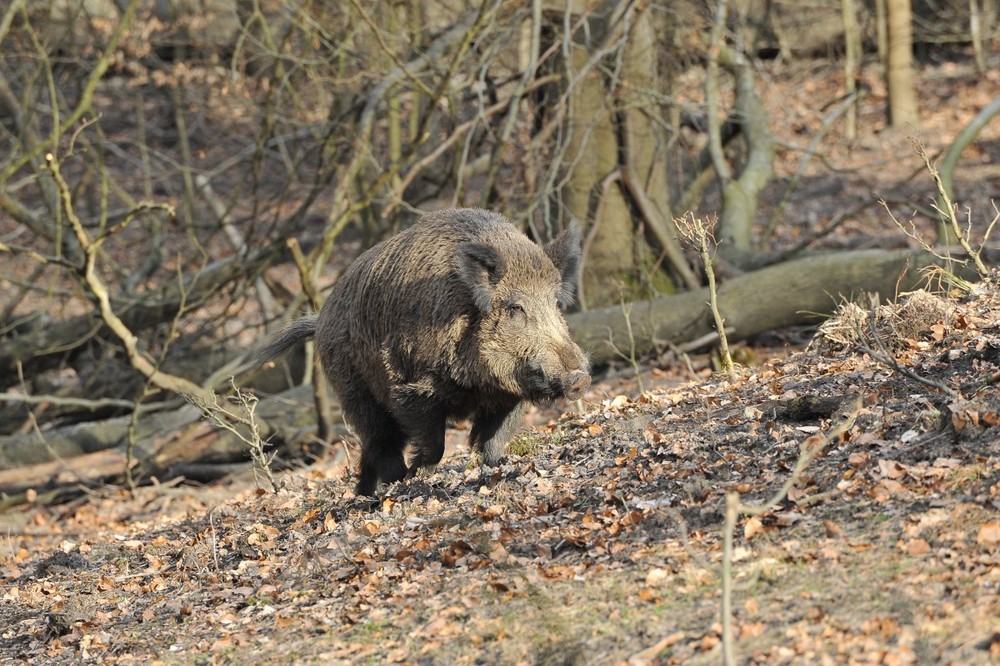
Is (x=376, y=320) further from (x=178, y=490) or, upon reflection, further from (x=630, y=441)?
(x=178, y=490)

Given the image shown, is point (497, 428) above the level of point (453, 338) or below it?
below

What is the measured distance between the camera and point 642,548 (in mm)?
5086

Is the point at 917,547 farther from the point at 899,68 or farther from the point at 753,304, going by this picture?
the point at 899,68

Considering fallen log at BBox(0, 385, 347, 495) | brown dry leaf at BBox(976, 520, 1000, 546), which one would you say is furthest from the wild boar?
fallen log at BBox(0, 385, 347, 495)

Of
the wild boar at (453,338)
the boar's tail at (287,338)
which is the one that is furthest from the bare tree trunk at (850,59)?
the wild boar at (453,338)

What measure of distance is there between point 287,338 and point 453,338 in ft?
5.46

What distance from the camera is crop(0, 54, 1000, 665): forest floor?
4.27 metres

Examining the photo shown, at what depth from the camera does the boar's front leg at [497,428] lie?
281 inches

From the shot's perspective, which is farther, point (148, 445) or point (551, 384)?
point (148, 445)

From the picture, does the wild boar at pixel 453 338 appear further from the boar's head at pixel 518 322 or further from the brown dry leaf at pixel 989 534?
the brown dry leaf at pixel 989 534

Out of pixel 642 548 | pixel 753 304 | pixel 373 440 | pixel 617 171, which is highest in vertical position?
pixel 617 171

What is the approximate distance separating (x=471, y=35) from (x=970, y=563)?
8015mm

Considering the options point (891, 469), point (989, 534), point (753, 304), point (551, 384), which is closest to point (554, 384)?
point (551, 384)

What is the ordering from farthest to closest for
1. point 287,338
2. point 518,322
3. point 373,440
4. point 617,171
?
1. point 617,171
2. point 287,338
3. point 373,440
4. point 518,322
